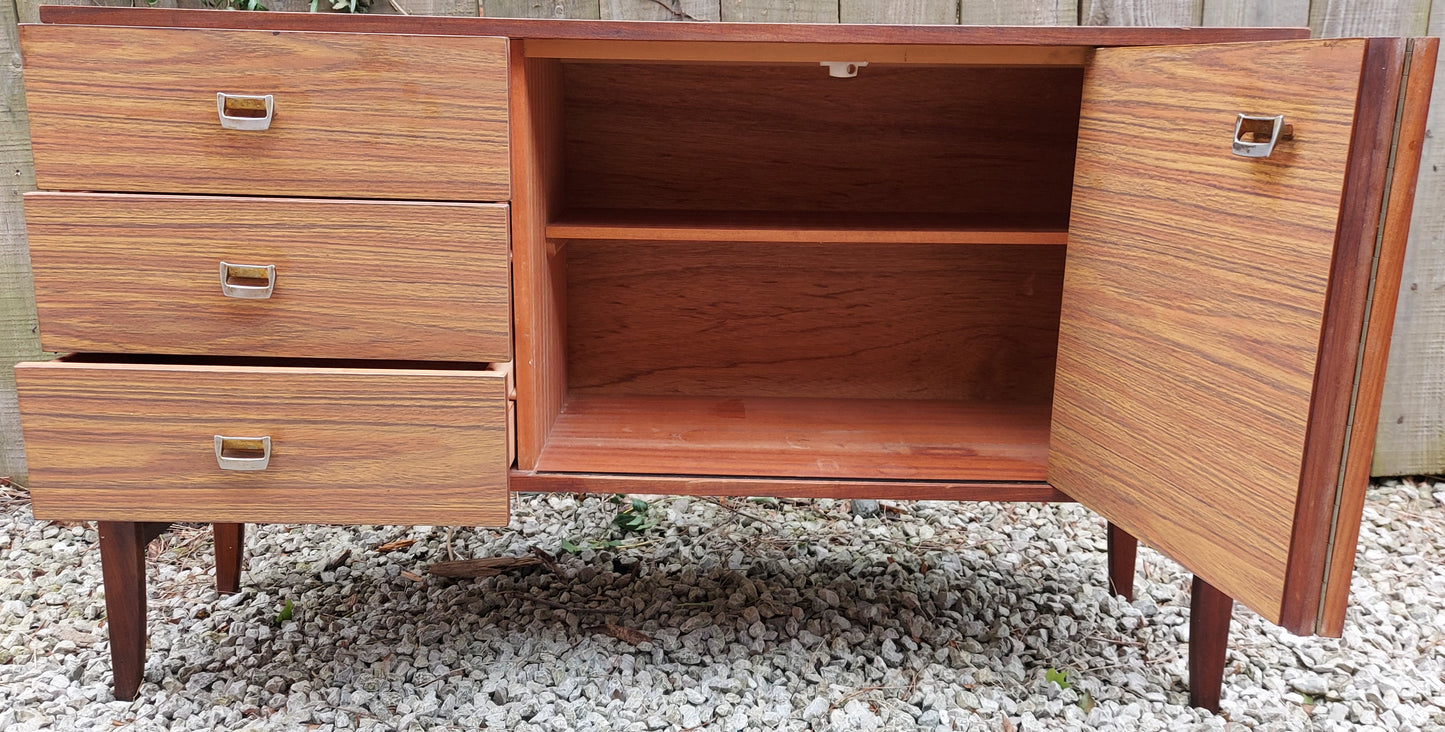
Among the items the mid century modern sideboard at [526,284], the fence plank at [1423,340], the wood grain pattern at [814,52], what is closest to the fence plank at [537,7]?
the mid century modern sideboard at [526,284]

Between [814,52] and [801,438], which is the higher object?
[814,52]

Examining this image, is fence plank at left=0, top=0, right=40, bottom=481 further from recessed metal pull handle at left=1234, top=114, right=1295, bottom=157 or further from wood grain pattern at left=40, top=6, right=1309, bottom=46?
recessed metal pull handle at left=1234, top=114, right=1295, bottom=157

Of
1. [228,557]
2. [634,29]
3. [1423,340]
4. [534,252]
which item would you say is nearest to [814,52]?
[634,29]

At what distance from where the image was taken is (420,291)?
1121mm

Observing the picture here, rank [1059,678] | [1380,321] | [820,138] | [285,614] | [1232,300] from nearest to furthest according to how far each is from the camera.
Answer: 1. [1380,321]
2. [1232,300]
3. [1059,678]
4. [285,614]
5. [820,138]

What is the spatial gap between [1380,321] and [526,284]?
0.84 meters

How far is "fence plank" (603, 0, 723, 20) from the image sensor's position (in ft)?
5.84

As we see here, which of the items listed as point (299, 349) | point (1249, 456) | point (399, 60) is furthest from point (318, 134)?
point (1249, 456)

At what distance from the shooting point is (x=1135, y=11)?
5.82 ft

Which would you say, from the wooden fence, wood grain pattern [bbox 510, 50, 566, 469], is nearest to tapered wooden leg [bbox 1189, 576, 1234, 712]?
wood grain pattern [bbox 510, 50, 566, 469]

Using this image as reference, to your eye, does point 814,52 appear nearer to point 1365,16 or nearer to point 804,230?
point 804,230

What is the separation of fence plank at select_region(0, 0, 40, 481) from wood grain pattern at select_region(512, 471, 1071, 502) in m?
1.11

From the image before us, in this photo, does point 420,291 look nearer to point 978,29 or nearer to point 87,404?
point 87,404

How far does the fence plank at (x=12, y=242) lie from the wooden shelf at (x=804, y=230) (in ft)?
3.43
